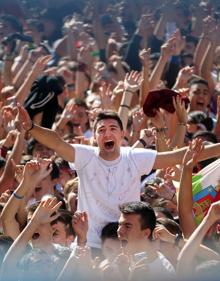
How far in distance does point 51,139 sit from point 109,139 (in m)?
0.32

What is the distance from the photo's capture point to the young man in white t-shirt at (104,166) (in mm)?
6250

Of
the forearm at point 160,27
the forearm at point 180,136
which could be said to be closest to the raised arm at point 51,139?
the forearm at point 180,136

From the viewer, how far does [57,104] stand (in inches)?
359

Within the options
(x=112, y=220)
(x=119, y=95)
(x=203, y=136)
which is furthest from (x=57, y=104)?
(x=112, y=220)

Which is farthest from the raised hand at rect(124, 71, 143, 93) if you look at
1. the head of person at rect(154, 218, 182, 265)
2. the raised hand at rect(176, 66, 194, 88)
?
the head of person at rect(154, 218, 182, 265)

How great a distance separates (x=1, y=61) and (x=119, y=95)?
2788mm

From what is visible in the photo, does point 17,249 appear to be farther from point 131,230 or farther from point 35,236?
point 131,230

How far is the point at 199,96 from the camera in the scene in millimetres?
9438

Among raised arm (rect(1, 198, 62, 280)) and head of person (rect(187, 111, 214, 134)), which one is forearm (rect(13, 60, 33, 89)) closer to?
head of person (rect(187, 111, 214, 134))

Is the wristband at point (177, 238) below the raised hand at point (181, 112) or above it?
below

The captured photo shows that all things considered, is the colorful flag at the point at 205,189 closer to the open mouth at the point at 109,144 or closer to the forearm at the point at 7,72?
the open mouth at the point at 109,144

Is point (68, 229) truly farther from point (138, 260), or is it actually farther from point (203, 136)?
point (203, 136)

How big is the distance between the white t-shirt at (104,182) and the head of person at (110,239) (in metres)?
0.10

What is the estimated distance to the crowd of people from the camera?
518 centimetres
